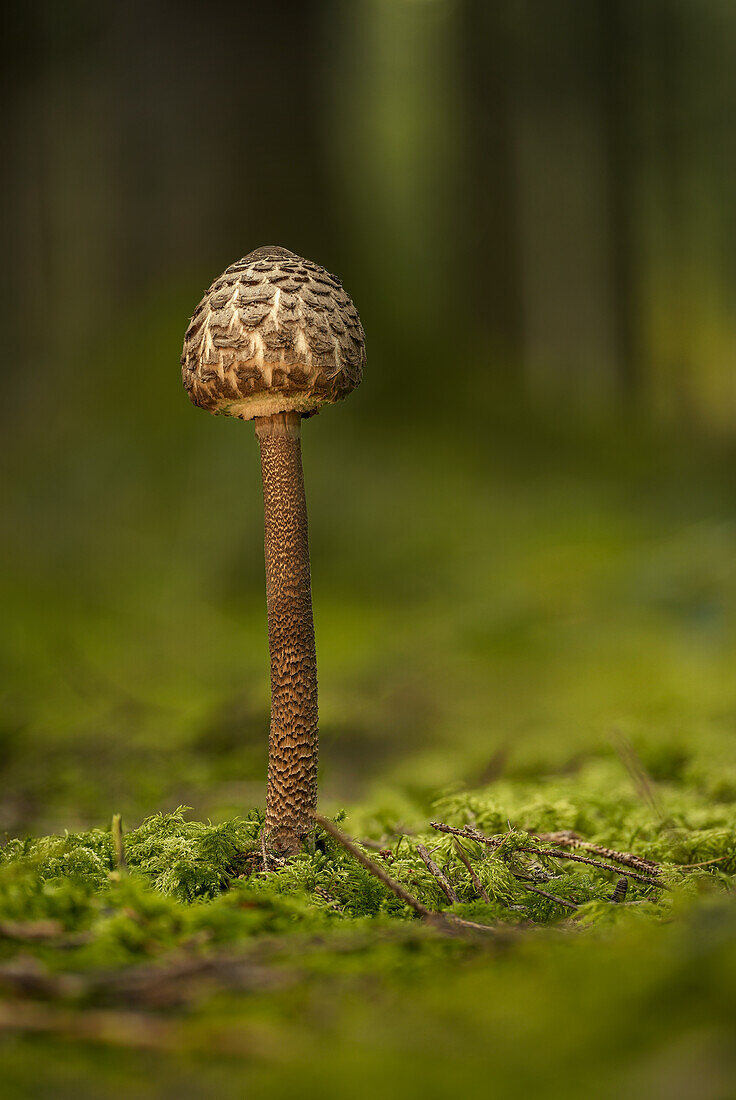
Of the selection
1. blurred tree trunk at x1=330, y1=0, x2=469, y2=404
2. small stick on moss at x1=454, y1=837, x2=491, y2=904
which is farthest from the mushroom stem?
blurred tree trunk at x1=330, y1=0, x2=469, y2=404

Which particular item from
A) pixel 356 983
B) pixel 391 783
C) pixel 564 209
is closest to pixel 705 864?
pixel 356 983

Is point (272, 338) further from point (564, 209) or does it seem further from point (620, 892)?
point (564, 209)

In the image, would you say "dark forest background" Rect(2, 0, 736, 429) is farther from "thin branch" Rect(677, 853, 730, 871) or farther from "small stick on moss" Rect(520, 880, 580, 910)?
"small stick on moss" Rect(520, 880, 580, 910)

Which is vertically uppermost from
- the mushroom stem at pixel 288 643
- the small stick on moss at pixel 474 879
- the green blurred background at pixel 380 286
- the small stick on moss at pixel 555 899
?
the green blurred background at pixel 380 286

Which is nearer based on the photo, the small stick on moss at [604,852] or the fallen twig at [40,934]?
the fallen twig at [40,934]

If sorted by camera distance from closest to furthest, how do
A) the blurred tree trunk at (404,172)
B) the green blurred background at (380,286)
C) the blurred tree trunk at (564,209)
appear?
the green blurred background at (380,286)
the blurred tree trunk at (404,172)
the blurred tree trunk at (564,209)

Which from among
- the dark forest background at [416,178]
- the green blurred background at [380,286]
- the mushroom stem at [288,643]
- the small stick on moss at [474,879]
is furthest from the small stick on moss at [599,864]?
the dark forest background at [416,178]

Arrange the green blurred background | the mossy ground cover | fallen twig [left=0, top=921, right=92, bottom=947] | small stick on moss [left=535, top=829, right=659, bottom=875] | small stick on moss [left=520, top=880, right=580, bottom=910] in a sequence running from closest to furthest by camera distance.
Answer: the mossy ground cover → fallen twig [left=0, top=921, right=92, bottom=947] → small stick on moss [left=520, top=880, right=580, bottom=910] → small stick on moss [left=535, top=829, right=659, bottom=875] → the green blurred background

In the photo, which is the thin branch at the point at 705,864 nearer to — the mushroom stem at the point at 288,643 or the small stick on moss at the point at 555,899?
the small stick on moss at the point at 555,899
